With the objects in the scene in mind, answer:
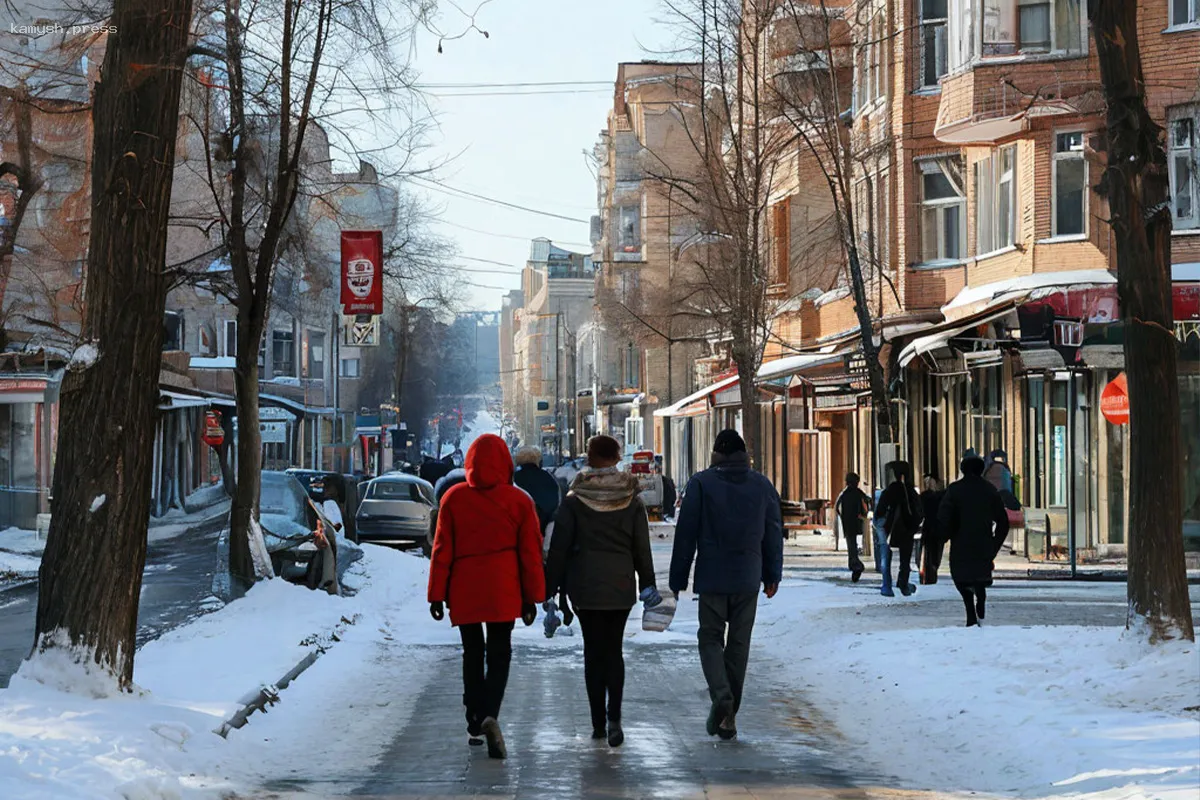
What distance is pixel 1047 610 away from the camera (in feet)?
63.8

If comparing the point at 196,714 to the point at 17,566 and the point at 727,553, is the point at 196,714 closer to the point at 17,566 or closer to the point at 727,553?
the point at 727,553

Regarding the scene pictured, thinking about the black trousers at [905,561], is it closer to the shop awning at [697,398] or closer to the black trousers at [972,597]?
the black trousers at [972,597]

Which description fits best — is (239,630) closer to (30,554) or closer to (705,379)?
(30,554)

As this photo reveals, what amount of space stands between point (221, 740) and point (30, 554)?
24096 mm

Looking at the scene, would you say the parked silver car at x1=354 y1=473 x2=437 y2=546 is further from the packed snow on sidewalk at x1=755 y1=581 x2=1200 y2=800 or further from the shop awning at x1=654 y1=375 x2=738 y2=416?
the packed snow on sidewalk at x1=755 y1=581 x2=1200 y2=800

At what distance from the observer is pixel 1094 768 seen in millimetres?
9031

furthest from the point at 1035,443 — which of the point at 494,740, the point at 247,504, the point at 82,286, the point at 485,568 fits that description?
the point at 494,740

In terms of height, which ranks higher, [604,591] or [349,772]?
[604,591]

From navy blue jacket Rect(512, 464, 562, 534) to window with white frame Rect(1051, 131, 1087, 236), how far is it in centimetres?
1465

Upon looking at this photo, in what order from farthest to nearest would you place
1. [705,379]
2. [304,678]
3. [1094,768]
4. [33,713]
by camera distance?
[705,379] → [304,678] → [33,713] → [1094,768]

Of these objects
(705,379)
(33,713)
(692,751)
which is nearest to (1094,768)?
(692,751)

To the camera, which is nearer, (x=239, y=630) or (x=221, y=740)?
(x=221, y=740)

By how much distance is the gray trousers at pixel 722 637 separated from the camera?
1055cm

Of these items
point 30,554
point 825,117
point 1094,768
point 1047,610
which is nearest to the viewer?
point 1094,768
